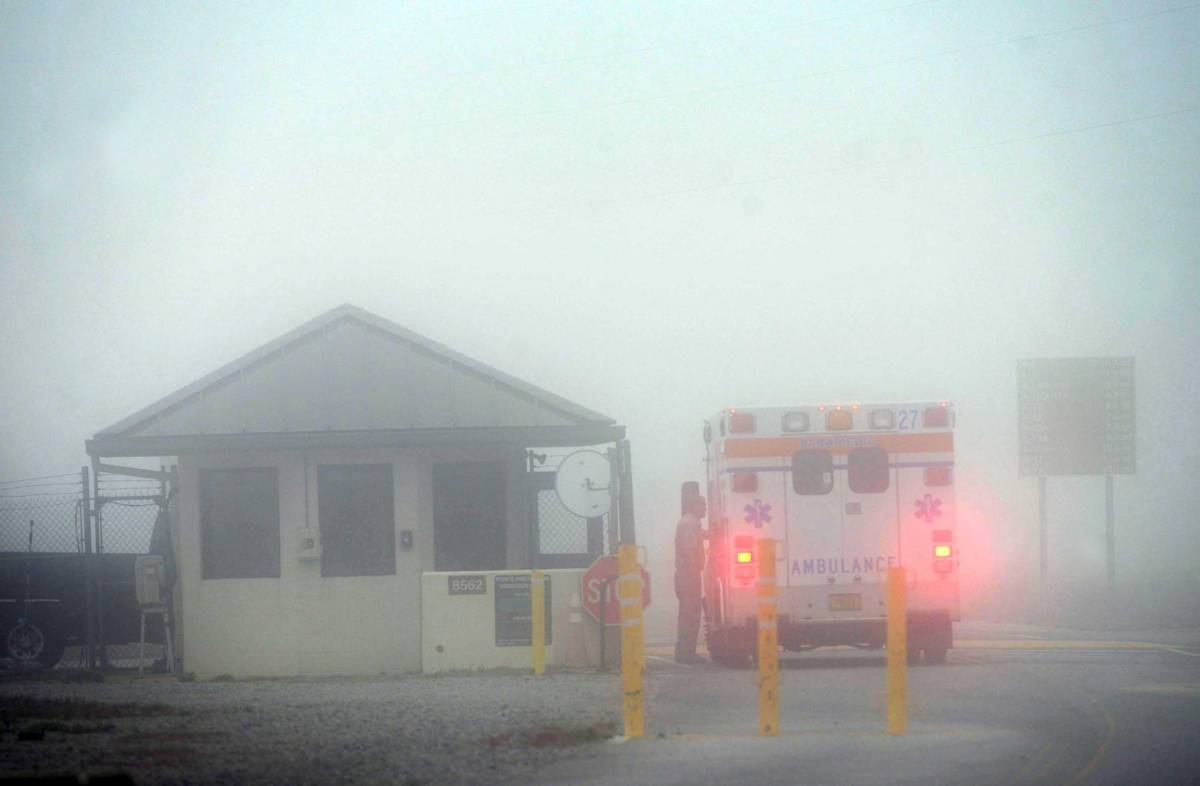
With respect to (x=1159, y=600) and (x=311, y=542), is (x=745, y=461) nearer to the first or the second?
(x=311, y=542)

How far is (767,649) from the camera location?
38.3 ft

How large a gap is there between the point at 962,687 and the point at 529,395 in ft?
28.8

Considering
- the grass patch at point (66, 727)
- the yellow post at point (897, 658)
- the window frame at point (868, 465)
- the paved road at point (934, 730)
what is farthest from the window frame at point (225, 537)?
the yellow post at point (897, 658)

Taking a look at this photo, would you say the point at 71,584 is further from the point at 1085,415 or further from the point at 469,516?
the point at 1085,415

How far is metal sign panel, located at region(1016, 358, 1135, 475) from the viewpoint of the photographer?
42.0 m

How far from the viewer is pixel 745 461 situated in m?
18.0

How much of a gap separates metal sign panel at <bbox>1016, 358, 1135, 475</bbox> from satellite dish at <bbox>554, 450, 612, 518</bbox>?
25.5 meters

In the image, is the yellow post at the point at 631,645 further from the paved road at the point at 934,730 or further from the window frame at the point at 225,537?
the window frame at the point at 225,537

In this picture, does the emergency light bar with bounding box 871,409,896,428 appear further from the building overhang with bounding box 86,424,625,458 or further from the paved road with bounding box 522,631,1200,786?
the building overhang with bounding box 86,424,625,458

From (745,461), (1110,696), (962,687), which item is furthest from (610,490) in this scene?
(1110,696)

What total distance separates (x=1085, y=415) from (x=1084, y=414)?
4cm

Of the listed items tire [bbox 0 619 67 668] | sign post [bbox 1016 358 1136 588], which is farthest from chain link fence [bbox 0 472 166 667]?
sign post [bbox 1016 358 1136 588]

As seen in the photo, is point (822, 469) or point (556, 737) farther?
Result: point (822, 469)

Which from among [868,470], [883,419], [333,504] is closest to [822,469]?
[868,470]
